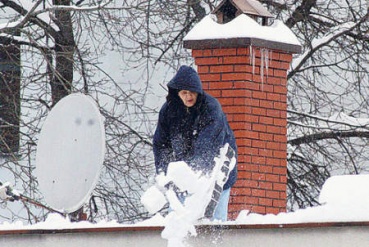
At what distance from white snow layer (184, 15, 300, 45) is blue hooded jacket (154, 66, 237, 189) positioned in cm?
192

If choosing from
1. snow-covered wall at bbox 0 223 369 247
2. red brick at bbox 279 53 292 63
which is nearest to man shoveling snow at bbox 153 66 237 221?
snow-covered wall at bbox 0 223 369 247

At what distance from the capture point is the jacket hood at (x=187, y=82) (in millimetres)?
9727

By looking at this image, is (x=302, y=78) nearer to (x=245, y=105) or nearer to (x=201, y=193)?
(x=245, y=105)

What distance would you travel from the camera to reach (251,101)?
38.3 ft

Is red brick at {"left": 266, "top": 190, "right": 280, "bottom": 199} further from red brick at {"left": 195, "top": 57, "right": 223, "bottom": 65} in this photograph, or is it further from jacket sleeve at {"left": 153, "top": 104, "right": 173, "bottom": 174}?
jacket sleeve at {"left": 153, "top": 104, "right": 173, "bottom": 174}

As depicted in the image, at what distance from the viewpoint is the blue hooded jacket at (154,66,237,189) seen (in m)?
9.60

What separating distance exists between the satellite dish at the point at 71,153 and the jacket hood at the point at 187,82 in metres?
0.88

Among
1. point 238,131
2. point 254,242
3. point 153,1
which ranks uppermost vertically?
point 153,1

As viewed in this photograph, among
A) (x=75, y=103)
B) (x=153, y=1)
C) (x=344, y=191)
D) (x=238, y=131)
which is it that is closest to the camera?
(x=344, y=191)

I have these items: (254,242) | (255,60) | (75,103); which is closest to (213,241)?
(254,242)

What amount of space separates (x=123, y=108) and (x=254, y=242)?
8.55 meters

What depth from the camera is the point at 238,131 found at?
11609mm

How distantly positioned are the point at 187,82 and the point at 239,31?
2.12 meters

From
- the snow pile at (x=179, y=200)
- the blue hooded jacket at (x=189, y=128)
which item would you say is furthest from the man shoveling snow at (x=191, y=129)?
the snow pile at (x=179, y=200)
